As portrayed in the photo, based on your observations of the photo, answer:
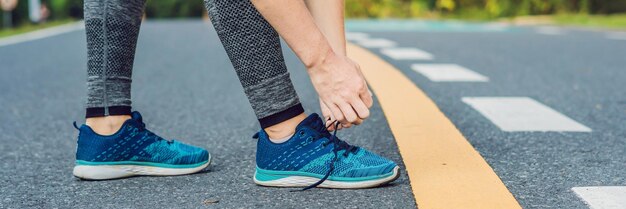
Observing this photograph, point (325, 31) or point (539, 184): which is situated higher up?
point (325, 31)

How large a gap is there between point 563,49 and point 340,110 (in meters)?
6.25

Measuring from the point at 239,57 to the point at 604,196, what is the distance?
2.71 ft

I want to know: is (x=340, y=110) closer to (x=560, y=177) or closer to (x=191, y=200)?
(x=191, y=200)

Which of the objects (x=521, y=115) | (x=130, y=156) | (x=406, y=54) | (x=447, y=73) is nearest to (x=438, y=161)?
(x=130, y=156)

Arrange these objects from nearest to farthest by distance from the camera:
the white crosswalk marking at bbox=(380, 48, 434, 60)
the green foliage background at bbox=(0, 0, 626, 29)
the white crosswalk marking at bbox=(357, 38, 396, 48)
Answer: the white crosswalk marking at bbox=(380, 48, 434, 60) < the white crosswalk marking at bbox=(357, 38, 396, 48) < the green foliage background at bbox=(0, 0, 626, 29)

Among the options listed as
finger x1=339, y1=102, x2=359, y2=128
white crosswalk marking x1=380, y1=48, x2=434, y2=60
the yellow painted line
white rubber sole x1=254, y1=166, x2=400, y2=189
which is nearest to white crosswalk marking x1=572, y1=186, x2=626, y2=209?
the yellow painted line

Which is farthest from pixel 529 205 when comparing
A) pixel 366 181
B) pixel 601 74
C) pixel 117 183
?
pixel 601 74

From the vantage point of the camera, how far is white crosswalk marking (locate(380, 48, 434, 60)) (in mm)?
7043

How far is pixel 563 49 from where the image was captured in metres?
8.05

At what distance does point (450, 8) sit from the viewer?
88.1ft

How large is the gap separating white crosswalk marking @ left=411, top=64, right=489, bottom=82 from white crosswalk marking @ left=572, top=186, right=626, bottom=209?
2903mm

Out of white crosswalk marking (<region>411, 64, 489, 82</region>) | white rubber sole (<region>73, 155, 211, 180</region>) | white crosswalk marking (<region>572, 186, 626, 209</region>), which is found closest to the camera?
white crosswalk marking (<region>572, 186, 626, 209</region>)

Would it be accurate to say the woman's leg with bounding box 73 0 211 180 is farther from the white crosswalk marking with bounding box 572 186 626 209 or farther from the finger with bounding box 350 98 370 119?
the white crosswalk marking with bounding box 572 186 626 209

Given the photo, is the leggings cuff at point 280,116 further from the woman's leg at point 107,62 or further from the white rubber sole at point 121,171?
the woman's leg at point 107,62
